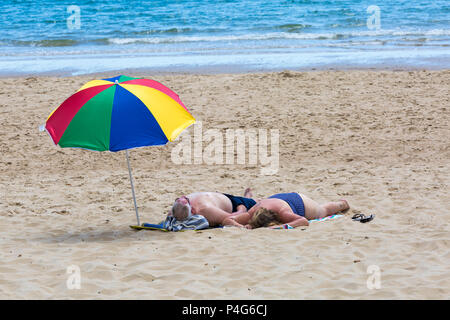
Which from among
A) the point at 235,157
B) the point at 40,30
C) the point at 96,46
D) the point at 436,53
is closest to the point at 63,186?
the point at 235,157

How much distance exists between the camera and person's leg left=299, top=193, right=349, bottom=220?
602 cm

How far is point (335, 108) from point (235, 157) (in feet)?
8.34

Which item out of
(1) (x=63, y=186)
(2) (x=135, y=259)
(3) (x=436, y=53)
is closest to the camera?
(2) (x=135, y=259)

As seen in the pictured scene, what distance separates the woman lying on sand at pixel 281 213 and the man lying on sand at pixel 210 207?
0.28ft

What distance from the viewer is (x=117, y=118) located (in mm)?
5359

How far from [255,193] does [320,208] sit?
46.9 inches

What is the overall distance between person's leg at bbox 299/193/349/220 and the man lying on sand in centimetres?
62

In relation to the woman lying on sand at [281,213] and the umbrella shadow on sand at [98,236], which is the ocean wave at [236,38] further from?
the umbrella shadow on sand at [98,236]

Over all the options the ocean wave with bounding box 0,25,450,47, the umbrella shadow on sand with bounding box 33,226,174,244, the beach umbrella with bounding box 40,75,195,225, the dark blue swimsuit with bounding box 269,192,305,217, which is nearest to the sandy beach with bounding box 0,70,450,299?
the umbrella shadow on sand with bounding box 33,226,174,244

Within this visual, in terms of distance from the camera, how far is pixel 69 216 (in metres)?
6.51

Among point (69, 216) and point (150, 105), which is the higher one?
point (150, 105)

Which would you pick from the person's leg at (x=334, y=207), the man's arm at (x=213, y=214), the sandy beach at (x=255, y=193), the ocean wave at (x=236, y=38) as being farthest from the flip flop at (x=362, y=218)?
the ocean wave at (x=236, y=38)
